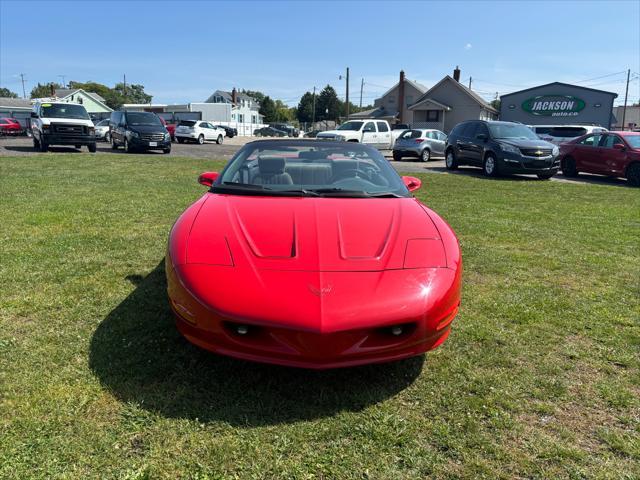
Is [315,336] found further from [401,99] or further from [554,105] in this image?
[401,99]

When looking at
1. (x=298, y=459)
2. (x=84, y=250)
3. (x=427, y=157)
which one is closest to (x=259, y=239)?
(x=298, y=459)

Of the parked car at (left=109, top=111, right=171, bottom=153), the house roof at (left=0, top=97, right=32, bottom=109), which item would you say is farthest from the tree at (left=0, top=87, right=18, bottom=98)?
the parked car at (left=109, top=111, right=171, bottom=153)

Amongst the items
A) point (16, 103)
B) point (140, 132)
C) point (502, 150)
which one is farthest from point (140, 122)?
point (16, 103)

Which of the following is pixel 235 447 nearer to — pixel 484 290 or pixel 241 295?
pixel 241 295

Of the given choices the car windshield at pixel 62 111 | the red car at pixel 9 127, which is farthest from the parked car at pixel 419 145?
the red car at pixel 9 127

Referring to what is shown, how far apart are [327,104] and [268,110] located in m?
17.2

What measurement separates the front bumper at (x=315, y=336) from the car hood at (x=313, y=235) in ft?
0.67

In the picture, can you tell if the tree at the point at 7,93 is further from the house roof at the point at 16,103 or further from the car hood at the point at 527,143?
the car hood at the point at 527,143

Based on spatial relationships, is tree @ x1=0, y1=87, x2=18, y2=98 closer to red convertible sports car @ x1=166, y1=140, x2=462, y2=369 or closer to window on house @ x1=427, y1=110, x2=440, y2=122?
window on house @ x1=427, y1=110, x2=440, y2=122

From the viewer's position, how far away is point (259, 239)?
2.74m

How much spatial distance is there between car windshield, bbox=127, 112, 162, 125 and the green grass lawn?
53.6 ft

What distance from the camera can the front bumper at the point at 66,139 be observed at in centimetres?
1764

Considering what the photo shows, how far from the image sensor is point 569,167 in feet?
48.4

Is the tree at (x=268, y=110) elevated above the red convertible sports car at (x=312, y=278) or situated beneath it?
elevated above
